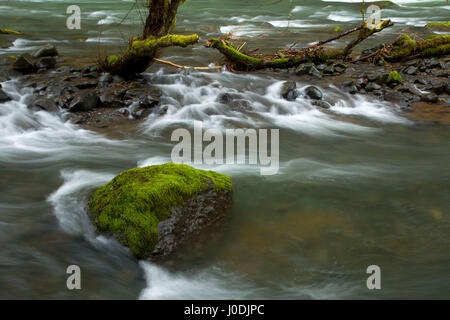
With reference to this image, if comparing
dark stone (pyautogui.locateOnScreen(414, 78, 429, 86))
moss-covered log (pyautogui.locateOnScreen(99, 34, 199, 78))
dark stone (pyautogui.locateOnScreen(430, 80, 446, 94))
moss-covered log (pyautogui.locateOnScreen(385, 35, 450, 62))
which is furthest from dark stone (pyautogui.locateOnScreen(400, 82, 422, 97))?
moss-covered log (pyautogui.locateOnScreen(99, 34, 199, 78))

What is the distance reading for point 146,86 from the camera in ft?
28.9

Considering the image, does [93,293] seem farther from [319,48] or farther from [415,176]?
[319,48]

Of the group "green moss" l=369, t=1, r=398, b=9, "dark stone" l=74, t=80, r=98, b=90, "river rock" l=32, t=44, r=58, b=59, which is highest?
"green moss" l=369, t=1, r=398, b=9

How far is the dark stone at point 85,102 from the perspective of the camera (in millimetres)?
7719

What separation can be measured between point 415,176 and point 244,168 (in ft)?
7.72

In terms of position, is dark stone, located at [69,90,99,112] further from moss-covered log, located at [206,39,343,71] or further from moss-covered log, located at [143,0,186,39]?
moss-covered log, located at [206,39,343,71]

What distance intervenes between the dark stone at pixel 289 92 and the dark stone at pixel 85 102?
3.82 metres

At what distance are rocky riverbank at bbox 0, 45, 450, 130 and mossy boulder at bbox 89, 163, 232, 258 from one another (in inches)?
129

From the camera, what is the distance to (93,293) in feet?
11.4

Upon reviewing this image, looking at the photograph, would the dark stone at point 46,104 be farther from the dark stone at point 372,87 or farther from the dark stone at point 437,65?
the dark stone at point 437,65

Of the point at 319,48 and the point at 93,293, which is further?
the point at 319,48

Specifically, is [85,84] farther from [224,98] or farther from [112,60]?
[224,98]

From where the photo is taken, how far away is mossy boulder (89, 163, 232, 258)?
396 cm
